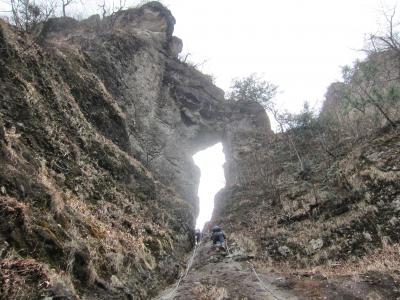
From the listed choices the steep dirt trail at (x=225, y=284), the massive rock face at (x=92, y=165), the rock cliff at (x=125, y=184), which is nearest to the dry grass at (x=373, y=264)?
the rock cliff at (x=125, y=184)

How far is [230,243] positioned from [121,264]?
35.6ft

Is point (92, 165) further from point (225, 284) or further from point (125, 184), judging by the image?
point (225, 284)

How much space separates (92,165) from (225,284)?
7.21 metres

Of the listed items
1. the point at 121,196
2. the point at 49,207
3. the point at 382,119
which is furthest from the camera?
the point at 382,119

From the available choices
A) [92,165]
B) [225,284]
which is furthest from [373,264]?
[92,165]

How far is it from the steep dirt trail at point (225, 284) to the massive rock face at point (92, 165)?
34.7 inches

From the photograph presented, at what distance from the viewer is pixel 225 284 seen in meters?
13.1

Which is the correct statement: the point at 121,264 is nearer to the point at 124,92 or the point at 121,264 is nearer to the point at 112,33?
the point at 124,92

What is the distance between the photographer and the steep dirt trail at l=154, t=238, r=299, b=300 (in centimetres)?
1170

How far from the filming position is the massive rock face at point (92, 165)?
852 cm

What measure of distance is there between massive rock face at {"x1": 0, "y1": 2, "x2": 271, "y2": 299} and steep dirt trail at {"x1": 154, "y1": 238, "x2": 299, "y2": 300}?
88cm

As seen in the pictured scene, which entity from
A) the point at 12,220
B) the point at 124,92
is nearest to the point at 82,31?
the point at 124,92

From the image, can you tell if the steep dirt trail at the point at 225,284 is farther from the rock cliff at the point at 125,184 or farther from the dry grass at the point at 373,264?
the dry grass at the point at 373,264

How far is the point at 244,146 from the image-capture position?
40.4 m
